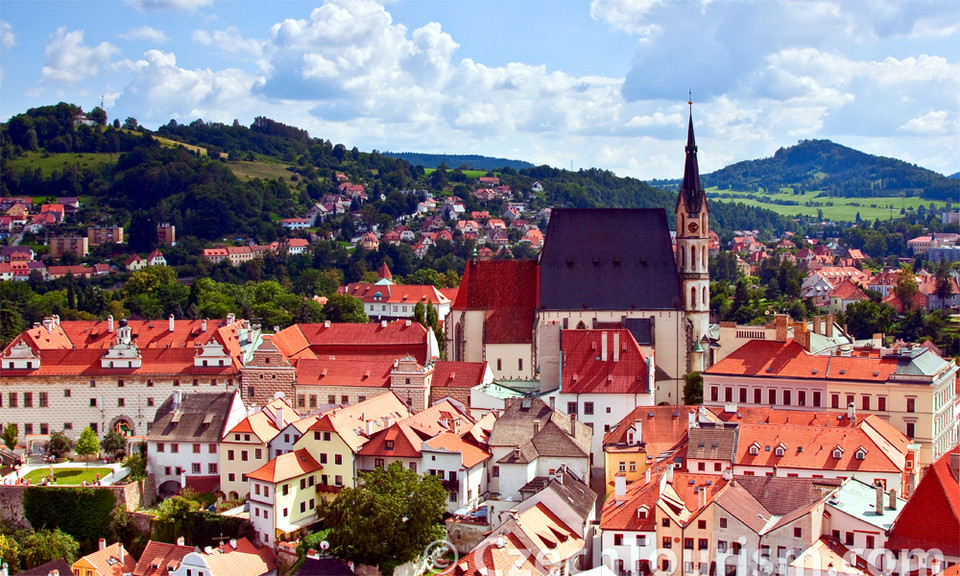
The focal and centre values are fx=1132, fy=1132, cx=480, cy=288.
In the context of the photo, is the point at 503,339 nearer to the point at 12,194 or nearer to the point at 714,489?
the point at 714,489

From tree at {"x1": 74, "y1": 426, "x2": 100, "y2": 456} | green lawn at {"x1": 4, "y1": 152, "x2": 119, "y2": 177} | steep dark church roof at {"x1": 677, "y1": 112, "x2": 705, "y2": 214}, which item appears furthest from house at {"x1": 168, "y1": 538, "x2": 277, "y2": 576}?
green lawn at {"x1": 4, "y1": 152, "x2": 119, "y2": 177}

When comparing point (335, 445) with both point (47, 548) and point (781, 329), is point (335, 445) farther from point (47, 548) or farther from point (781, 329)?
point (781, 329)

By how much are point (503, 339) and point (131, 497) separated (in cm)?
2281

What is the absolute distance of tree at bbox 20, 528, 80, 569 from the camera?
53625 mm

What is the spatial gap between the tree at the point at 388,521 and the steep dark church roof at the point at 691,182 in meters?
29.3

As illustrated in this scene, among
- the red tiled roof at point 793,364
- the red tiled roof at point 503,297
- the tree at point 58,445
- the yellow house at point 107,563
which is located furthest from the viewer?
the red tiled roof at point 503,297

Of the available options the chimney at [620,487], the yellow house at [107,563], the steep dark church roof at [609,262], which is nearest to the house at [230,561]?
the yellow house at [107,563]

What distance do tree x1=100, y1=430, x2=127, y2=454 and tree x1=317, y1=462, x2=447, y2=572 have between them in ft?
63.9

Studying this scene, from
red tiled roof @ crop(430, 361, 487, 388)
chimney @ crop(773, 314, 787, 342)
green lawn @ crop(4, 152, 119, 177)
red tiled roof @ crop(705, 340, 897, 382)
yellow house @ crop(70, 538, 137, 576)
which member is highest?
green lawn @ crop(4, 152, 119, 177)

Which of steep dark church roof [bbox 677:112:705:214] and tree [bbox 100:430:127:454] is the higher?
steep dark church roof [bbox 677:112:705:214]

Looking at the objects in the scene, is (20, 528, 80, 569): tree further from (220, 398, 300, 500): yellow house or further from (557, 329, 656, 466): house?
(557, 329, 656, 466): house

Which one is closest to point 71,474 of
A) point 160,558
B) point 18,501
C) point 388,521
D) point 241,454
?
point 18,501

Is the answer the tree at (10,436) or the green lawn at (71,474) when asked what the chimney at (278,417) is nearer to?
the green lawn at (71,474)

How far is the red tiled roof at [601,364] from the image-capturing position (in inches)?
2336
